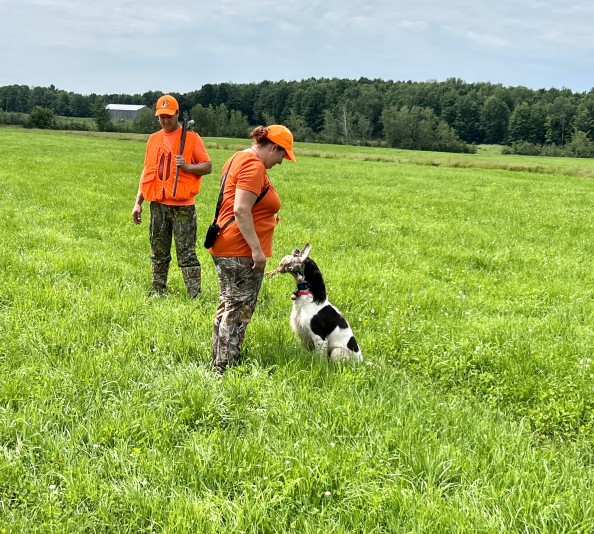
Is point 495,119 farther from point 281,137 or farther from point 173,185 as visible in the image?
point 281,137

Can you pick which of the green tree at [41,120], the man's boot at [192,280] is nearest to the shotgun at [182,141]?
the man's boot at [192,280]

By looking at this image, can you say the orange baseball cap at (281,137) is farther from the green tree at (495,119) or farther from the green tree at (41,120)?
the green tree at (495,119)

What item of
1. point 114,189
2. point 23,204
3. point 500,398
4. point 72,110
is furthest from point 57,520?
point 72,110

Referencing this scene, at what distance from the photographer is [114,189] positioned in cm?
1716

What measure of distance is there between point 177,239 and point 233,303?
2459 millimetres

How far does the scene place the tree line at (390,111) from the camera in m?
93.4

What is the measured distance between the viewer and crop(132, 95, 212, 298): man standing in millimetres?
6176

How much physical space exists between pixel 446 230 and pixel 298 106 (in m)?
115

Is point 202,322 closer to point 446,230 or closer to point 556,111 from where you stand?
point 446,230

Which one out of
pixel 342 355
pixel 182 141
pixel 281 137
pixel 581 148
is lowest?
pixel 342 355

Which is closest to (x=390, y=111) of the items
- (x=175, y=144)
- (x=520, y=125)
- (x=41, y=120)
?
(x=520, y=125)

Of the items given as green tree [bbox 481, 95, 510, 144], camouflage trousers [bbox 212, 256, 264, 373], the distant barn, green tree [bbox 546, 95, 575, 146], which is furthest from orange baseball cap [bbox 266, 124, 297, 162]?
the distant barn

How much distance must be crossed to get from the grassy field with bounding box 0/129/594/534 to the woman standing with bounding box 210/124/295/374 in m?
0.41

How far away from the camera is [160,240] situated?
6574 millimetres
